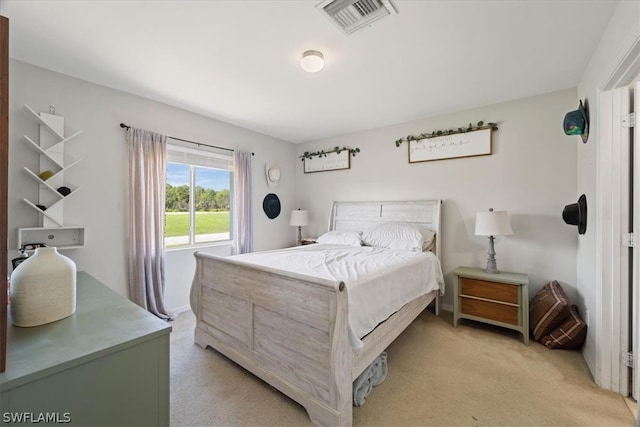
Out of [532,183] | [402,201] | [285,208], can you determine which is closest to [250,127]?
[285,208]

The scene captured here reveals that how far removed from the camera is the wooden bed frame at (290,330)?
4.85 feet

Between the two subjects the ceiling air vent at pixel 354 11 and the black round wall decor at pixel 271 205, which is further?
the black round wall decor at pixel 271 205

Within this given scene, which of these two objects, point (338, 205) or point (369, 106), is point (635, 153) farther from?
point (338, 205)

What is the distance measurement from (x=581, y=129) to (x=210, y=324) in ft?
11.8

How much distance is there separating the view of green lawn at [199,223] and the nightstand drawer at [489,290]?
3.24m

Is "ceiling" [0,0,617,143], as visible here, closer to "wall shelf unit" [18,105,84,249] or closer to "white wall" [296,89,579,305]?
"white wall" [296,89,579,305]

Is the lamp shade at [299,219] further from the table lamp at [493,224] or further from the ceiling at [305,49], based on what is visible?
the table lamp at [493,224]

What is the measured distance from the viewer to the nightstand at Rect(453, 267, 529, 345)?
8.36 ft

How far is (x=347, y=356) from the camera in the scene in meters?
1.51

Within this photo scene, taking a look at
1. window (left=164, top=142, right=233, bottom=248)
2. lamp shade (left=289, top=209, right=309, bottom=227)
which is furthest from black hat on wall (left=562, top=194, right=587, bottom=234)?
window (left=164, top=142, right=233, bottom=248)

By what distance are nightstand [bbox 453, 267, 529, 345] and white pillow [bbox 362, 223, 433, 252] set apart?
1.75 ft

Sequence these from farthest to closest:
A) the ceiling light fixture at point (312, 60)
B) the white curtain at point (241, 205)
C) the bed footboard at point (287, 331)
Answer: the white curtain at point (241, 205), the ceiling light fixture at point (312, 60), the bed footboard at point (287, 331)

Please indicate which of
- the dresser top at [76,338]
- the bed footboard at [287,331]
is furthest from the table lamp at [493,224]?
the dresser top at [76,338]

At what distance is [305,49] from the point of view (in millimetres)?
2066
